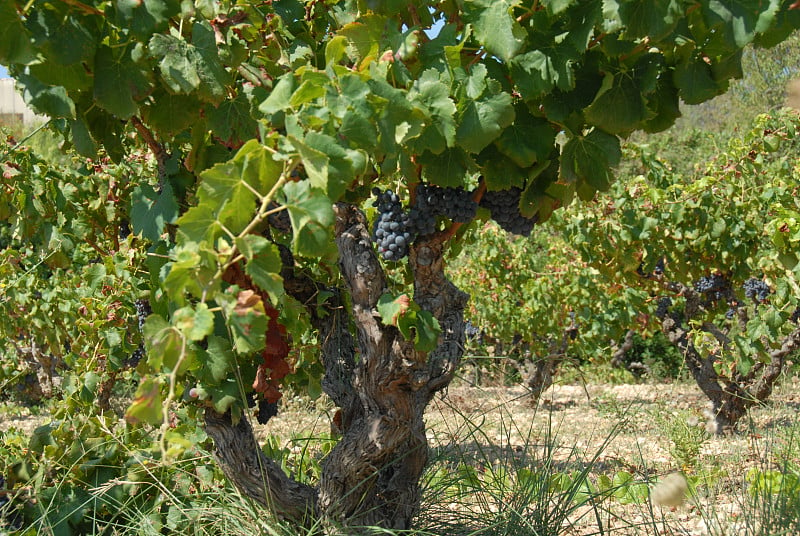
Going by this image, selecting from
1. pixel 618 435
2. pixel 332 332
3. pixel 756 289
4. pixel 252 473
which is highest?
pixel 756 289

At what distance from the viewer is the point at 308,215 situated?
1235mm

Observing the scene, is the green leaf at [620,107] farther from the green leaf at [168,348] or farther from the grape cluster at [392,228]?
the green leaf at [168,348]

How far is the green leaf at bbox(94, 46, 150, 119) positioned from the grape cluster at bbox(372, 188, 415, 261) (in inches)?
25.1

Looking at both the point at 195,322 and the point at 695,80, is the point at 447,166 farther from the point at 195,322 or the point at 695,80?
the point at 195,322

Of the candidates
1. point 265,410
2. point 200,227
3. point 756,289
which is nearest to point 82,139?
point 200,227

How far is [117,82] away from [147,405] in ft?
2.61

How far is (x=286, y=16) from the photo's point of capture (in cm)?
199

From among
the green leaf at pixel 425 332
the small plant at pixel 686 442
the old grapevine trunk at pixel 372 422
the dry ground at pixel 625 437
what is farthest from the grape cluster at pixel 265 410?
the small plant at pixel 686 442

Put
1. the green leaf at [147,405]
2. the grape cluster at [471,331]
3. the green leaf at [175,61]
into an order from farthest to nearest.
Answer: the grape cluster at [471,331] < the green leaf at [175,61] < the green leaf at [147,405]

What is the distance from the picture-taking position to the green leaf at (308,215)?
1.23m

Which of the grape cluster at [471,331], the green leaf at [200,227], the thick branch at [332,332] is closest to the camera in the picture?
the green leaf at [200,227]

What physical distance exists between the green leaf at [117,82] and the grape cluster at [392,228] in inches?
25.1

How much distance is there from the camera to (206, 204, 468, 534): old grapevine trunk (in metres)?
2.01

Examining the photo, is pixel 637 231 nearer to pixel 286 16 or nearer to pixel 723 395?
pixel 723 395
